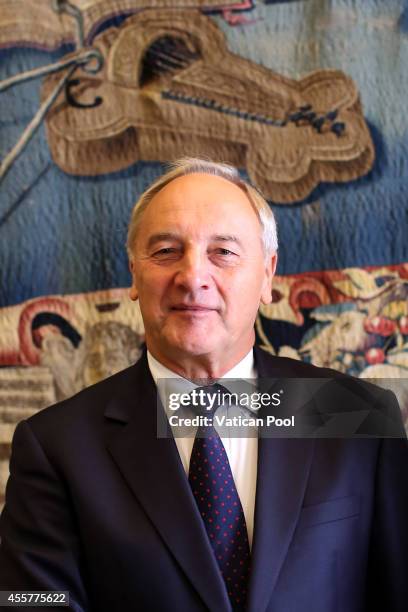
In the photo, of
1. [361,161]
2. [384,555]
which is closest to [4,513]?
[384,555]

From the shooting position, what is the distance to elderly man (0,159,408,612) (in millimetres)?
1127

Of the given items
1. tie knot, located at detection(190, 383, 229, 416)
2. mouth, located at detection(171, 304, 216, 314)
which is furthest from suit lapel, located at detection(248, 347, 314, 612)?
mouth, located at detection(171, 304, 216, 314)

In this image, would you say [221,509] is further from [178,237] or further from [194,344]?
[178,237]

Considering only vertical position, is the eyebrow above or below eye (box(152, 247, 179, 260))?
above

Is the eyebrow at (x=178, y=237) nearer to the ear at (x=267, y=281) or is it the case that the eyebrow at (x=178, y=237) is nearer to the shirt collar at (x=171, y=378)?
the ear at (x=267, y=281)

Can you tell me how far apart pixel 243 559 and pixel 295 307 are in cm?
67

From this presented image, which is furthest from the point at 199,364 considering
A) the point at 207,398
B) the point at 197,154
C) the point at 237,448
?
the point at 197,154

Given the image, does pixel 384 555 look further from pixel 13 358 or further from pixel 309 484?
pixel 13 358

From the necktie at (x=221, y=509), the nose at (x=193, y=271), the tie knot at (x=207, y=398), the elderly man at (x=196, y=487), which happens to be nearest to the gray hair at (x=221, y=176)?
the elderly man at (x=196, y=487)

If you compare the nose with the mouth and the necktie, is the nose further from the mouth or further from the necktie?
the necktie

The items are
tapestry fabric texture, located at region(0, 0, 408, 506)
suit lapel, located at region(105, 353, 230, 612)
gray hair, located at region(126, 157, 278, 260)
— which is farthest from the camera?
tapestry fabric texture, located at region(0, 0, 408, 506)

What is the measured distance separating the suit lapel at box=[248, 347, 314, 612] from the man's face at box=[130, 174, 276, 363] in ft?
0.65

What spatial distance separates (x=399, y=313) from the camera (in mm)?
1618

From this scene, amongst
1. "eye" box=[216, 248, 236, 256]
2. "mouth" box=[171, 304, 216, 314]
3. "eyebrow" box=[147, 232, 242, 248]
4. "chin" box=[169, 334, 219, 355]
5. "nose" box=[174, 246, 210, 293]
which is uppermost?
"eyebrow" box=[147, 232, 242, 248]
